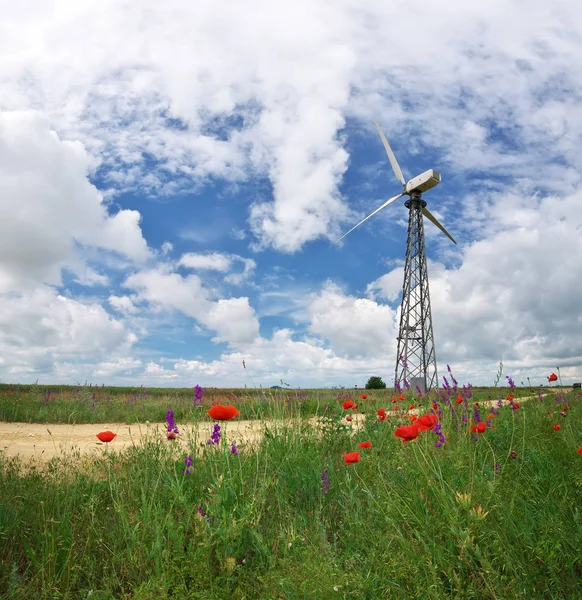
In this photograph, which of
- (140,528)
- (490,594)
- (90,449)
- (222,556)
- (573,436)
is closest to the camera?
(490,594)

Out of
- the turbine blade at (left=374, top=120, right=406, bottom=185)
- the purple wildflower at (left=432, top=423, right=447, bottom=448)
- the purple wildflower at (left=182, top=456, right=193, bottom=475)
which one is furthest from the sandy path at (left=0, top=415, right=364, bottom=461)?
the turbine blade at (left=374, top=120, right=406, bottom=185)

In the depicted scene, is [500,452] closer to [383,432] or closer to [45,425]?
[383,432]

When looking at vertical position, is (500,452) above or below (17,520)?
above

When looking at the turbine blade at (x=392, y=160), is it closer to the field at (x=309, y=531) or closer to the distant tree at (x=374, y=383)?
the distant tree at (x=374, y=383)

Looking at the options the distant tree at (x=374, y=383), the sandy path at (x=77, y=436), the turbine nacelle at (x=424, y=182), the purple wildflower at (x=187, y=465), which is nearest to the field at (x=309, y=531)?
the purple wildflower at (x=187, y=465)

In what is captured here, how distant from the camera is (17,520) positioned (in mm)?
4418

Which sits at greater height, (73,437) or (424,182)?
(424,182)

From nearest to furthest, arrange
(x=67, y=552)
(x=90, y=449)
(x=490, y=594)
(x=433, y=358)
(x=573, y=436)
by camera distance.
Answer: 1. (x=490, y=594)
2. (x=67, y=552)
3. (x=573, y=436)
4. (x=90, y=449)
5. (x=433, y=358)

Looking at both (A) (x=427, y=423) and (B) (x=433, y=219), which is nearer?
(A) (x=427, y=423)

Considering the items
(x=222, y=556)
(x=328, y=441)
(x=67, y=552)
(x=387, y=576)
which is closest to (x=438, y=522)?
(x=387, y=576)

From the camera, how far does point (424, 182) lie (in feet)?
99.1

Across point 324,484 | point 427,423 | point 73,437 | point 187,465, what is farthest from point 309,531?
point 73,437

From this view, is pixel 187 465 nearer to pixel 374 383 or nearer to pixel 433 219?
pixel 433 219

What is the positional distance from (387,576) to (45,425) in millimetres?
A: 13567
